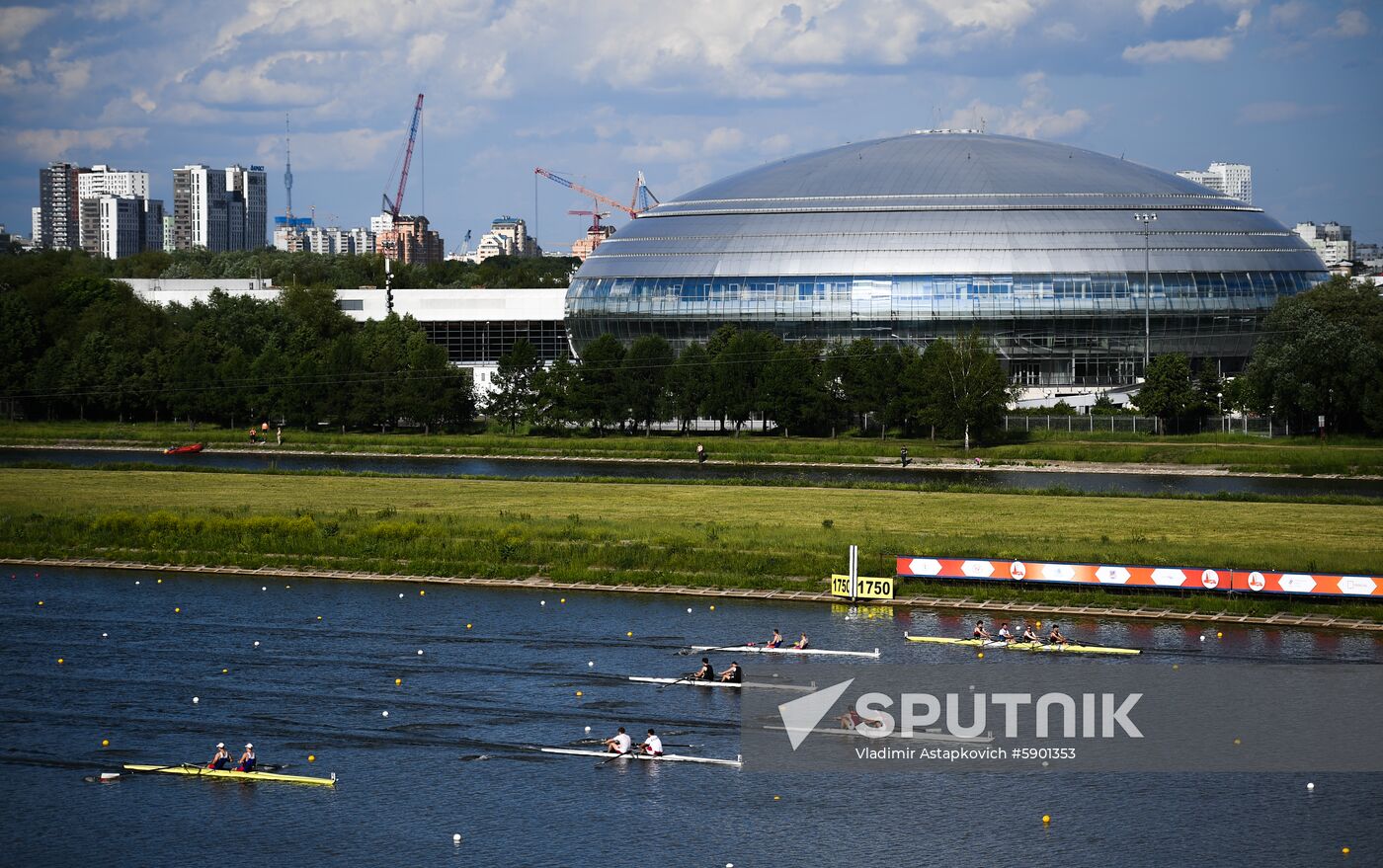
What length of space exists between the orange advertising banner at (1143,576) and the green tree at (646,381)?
6880 centimetres

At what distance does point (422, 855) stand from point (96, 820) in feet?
30.4

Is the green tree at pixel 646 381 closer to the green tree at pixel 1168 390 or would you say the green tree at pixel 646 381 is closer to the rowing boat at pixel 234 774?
the green tree at pixel 1168 390

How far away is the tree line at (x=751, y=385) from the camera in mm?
127188

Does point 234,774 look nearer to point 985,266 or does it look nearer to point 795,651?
point 795,651

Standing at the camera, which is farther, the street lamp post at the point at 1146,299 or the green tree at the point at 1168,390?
the street lamp post at the point at 1146,299

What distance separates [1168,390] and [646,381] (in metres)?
42.4

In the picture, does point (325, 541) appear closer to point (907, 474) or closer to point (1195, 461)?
point (907, 474)

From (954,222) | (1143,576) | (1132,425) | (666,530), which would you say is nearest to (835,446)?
(1132,425)

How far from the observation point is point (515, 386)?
476 ft

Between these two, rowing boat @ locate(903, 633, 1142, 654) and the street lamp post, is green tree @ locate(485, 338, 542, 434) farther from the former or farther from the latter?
rowing boat @ locate(903, 633, 1142, 654)

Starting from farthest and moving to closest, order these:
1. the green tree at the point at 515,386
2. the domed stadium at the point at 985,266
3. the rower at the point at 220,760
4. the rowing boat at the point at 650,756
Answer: the domed stadium at the point at 985,266, the green tree at the point at 515,386, the rowing boat at the point at 650,756, the rower at the point at 220,760

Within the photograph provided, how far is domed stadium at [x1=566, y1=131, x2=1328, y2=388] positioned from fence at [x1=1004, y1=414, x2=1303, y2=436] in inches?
535

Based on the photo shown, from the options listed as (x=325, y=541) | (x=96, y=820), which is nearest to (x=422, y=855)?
(x=96, y=820)

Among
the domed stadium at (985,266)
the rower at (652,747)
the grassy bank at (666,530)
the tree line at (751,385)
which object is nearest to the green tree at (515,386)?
the tree line at (751,385)
